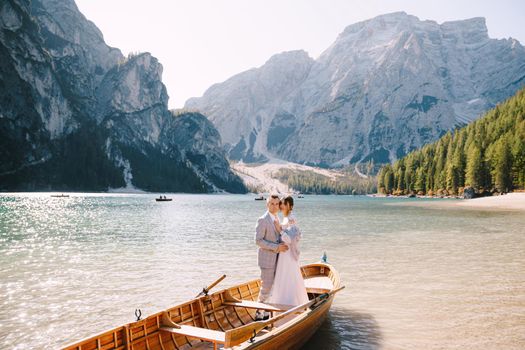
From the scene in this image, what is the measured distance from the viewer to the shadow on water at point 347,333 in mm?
13398

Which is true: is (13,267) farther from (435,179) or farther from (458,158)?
(435,179)

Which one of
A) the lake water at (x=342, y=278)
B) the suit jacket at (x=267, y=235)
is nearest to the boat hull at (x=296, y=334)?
the lake water at (x=342, y=278)

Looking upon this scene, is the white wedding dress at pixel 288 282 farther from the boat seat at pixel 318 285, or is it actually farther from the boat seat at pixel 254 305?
the boat seat at pixel 318 285

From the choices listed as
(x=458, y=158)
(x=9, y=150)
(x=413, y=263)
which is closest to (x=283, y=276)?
(x=413, y=263)

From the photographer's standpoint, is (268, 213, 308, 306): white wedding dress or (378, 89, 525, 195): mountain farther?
(378, 89, 525, 195): mountain

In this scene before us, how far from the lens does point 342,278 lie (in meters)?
23.3

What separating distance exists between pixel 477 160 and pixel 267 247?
12949cm

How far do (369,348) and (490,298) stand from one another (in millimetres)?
8989

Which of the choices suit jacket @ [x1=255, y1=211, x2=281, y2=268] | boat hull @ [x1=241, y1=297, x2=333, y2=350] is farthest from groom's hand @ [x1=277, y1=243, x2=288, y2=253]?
boat hull @ [x1=241, y1=297, x2=333, y2=350]

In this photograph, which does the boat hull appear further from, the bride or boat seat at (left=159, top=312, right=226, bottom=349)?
boat seat at (left=159, top=312, right=226, bottom=349)

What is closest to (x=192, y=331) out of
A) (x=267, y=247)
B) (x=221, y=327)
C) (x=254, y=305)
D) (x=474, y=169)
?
Answer: (x=221, y=327)

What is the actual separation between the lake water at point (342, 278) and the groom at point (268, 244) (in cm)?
236

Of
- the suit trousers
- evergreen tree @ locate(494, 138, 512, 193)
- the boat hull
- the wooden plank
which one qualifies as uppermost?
evergreen tree @ locate(494, 138, 512, 193)

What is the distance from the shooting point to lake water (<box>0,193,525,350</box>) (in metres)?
14.4
